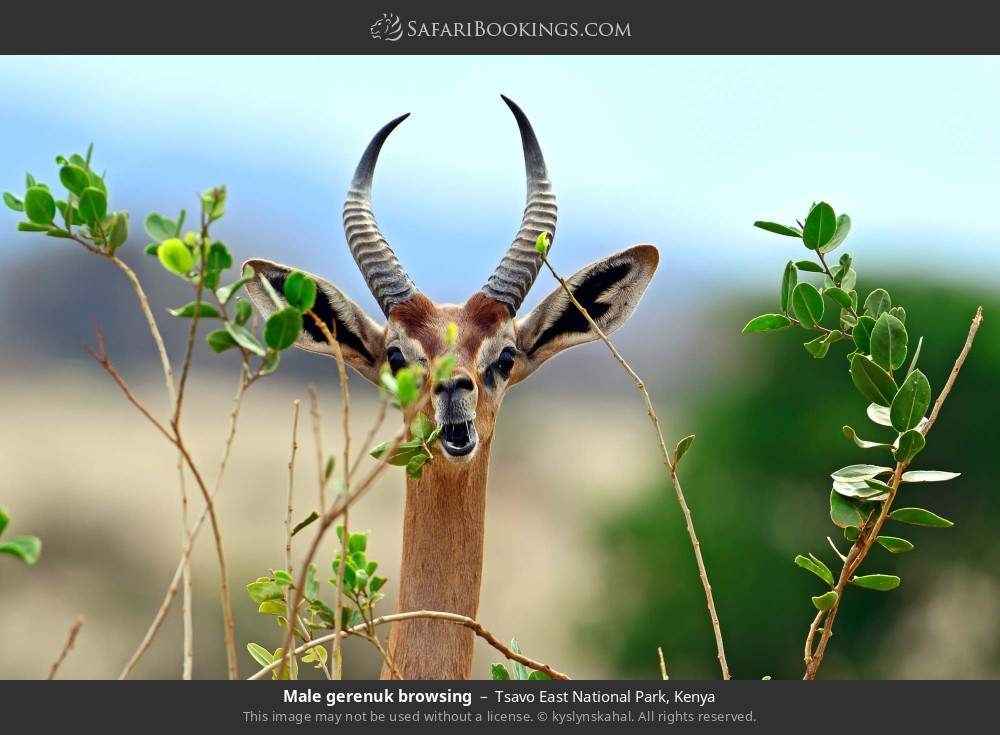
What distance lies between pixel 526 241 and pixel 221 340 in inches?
104

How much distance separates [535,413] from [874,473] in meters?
29.1

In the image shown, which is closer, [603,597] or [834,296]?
[834,296]

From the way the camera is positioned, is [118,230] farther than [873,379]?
No

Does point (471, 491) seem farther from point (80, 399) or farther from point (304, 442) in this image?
point (80, 399)

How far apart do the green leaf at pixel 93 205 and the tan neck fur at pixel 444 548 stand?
2196 millimetres

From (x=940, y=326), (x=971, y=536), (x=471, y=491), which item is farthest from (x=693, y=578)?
(x=471, y=491)

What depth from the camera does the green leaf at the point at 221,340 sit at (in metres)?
2.38

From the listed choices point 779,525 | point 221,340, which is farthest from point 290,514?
point 779,525

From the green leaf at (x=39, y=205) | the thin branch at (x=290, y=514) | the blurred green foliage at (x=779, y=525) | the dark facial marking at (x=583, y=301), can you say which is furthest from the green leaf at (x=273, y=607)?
the blurred green foliage at (x=779, y=525)

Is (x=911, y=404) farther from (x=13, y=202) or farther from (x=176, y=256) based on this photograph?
(x=13, y=202)

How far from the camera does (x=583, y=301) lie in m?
5.13

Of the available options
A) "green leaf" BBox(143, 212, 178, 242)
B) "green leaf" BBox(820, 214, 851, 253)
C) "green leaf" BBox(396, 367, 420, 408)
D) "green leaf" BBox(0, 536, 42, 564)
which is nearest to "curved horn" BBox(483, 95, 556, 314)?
"green leaf" BBox(820, 214, 851, 253)
